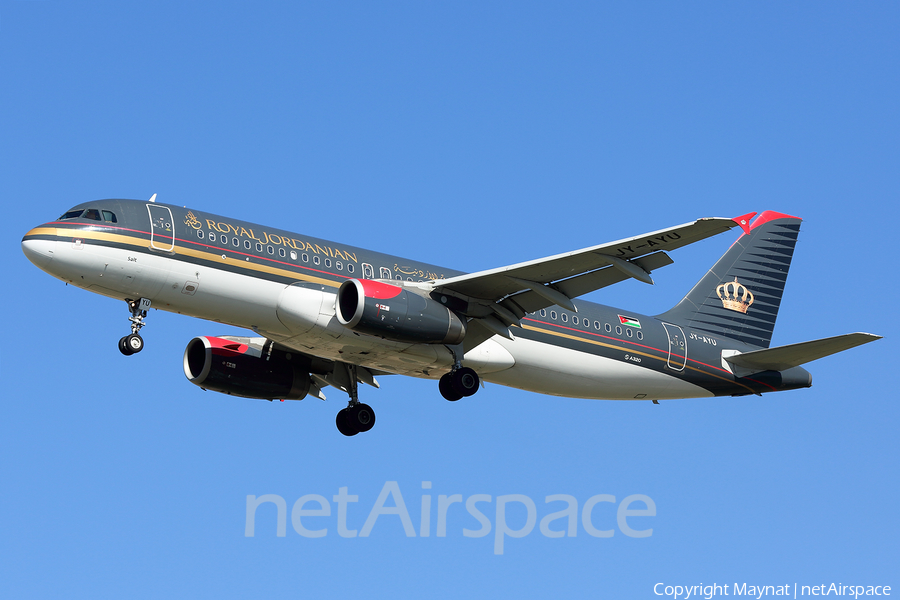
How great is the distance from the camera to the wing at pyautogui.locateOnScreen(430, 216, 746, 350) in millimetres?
24000

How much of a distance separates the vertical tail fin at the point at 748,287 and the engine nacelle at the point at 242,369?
12.8m

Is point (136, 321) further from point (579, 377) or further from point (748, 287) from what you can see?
point (748, 287)

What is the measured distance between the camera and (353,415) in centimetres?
3161

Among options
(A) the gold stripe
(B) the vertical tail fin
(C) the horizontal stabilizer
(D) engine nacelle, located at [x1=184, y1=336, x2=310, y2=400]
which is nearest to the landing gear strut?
(A) the gold stripe

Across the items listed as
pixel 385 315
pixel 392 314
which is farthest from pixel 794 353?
pixel 385 315

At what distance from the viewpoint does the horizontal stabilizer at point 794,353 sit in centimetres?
2825

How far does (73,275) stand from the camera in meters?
24.8

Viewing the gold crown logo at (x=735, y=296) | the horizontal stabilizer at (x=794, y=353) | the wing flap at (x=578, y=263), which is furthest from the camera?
the gold crown logo at (x=735, y=296)

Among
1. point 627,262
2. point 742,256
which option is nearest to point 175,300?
point 627,262

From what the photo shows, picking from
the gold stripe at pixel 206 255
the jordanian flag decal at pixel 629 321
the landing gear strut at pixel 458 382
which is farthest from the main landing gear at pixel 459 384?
the jordanian flag decal at pixel 629 321

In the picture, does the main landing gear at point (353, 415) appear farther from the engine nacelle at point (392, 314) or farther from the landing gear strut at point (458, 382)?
the engine nacelle at point (392, 314)

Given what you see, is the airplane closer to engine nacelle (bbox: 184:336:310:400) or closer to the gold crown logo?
engine nacelle (bbox: 184:336:310:400)

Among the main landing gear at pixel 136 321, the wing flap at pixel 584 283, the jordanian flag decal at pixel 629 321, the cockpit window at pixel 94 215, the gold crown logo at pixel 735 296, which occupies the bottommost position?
the main landing gear at pixel 136 321

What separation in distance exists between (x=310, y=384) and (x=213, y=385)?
3062mm
